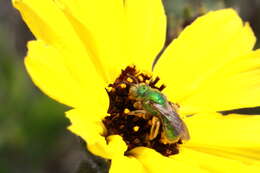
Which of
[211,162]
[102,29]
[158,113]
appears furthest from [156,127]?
[102,29]

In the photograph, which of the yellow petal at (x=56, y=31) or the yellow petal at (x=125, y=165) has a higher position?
the yellow petal at (x=56, y=31)

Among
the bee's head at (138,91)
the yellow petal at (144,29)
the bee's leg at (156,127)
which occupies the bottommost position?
the bee's leg at (156,127)

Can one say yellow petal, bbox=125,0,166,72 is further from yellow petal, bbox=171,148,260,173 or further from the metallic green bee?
yellow petal, bbox=171,148,260,173

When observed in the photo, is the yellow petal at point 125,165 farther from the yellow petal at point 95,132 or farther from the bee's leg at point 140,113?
the bee's leg at point 140,113

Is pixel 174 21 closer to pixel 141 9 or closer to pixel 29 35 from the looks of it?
pixel 141 9

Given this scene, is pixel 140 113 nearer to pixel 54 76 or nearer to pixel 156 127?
pixel 156 127

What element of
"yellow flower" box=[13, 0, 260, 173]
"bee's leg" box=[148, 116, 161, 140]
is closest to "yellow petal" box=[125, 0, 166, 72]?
"yellow flower" box=[13, 0, 260, 173]

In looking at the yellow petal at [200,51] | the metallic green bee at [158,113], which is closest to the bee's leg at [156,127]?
the metallic green bee at [158,113]
